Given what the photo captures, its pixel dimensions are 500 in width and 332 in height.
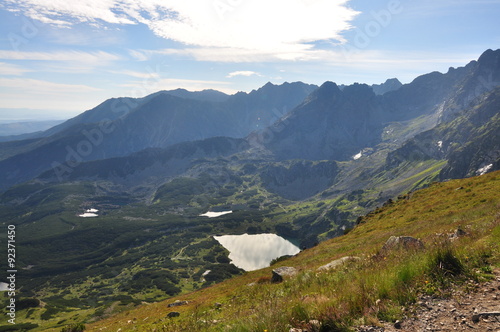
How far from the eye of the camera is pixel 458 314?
6.73 metres

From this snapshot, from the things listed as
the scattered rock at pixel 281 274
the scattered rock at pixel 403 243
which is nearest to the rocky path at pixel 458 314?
the scattered rock at pixel 403 243

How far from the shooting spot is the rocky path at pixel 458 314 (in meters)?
6.31

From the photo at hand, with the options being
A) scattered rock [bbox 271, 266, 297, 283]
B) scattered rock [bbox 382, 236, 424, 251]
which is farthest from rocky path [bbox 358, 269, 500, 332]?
scattered rock [bbox 271, 266, 297, 283]

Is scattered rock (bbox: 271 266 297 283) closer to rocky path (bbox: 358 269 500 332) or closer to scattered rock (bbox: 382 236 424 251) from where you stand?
scattered rock (bbox: 382 236 424 251)

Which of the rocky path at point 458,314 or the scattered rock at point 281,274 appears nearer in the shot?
the rocky path at point 458,314

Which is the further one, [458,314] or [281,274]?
[281,274]

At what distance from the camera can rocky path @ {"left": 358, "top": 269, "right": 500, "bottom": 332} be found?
20.7 ft

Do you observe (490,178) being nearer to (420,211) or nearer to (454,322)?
(420,211)

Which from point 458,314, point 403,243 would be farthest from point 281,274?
point 458,314

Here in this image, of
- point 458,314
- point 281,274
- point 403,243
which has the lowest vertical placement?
point 281,274

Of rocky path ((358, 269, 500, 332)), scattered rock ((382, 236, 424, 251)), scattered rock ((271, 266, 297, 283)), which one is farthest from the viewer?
scattered rock ((271, 266, 297, 283))

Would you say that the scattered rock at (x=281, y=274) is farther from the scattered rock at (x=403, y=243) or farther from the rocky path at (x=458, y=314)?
the rocky path at (x=458, y=314)

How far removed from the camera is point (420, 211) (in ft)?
144

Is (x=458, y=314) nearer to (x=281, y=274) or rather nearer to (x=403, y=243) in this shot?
(x=403, y=243)
